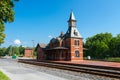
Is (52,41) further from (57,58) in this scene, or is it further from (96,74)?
(96,74)

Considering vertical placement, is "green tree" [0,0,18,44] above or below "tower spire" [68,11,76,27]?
below

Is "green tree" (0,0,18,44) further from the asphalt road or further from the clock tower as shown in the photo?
the clock tower

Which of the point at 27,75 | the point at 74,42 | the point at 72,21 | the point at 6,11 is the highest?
the point at 72,21

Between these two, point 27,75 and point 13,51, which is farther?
point 13,51

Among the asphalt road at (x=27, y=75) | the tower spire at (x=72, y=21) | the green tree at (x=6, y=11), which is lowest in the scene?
the asphalt road at (x=27, y=75)

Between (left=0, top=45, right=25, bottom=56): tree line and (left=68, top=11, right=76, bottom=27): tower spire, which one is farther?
(left=0, top=45, right=25, bottom=56): tree line

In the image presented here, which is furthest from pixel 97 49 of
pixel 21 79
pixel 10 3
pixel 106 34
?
pixel 10 3

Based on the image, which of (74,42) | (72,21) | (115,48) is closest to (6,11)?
(74,42)

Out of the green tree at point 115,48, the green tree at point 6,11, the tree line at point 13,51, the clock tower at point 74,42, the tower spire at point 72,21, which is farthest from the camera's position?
the tree line at point 13,51

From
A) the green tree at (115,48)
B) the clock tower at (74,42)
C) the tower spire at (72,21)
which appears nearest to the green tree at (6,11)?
the clock tower at (74,42)

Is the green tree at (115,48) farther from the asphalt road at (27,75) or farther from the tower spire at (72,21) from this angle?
the asphalt road at (27,75)

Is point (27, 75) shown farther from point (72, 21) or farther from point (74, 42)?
point (72, 21)

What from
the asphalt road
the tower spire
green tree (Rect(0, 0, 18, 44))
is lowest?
the asphalt road

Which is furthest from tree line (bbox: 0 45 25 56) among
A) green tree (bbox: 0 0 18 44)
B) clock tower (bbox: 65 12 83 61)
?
green tree (bbox: 0 0 18 44)
